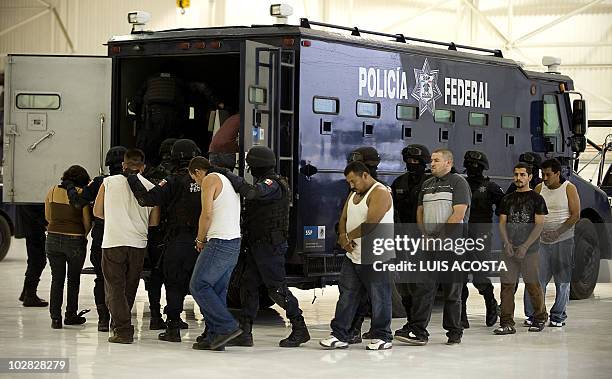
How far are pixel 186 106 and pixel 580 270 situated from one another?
5326 millimetres

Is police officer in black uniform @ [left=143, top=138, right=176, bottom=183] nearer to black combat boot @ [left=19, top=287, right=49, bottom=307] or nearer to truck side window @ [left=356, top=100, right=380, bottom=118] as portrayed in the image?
truck side window @ [left=356, top=100, right=380, bottom=118]

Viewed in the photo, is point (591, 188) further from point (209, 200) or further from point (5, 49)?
point (5, 49)

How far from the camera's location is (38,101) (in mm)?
13281

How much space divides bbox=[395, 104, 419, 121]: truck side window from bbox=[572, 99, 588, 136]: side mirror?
3.12 metres

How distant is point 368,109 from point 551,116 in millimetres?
3539

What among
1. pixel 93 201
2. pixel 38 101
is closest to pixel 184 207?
pixel 93 201

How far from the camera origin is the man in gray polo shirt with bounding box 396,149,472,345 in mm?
11203

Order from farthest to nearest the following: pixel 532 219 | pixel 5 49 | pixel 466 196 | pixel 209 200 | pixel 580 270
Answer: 1. pixel 5 49
2. pixel 580 270
3. pixel 532 219
4. pixel 466 196
5. pixel 209 200

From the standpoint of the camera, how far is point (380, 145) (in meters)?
13.3

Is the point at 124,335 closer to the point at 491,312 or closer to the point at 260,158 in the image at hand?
the point at 260,158

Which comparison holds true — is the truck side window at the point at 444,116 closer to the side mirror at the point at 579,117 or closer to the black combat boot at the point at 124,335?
the side mirror at the point at 579,117

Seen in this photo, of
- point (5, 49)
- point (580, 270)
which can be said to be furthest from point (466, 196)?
point (5, 49)

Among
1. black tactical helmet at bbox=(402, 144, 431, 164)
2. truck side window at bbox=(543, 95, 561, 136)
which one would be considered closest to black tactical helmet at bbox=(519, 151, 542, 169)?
truck side window at bbox=(543, 95, 561, 136)

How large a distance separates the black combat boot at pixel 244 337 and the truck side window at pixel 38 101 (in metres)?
3.55
